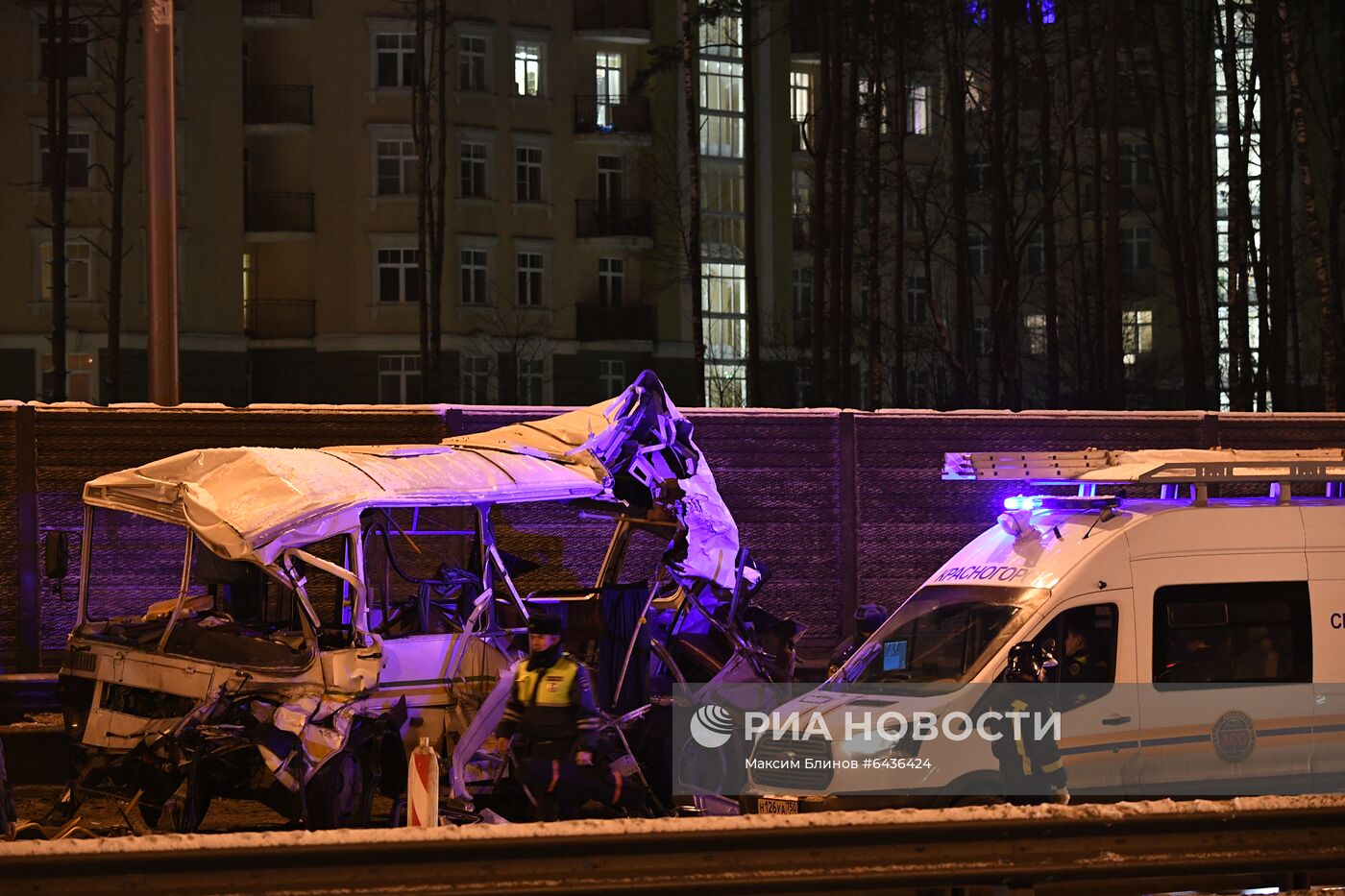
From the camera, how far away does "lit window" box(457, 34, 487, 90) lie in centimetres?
5031

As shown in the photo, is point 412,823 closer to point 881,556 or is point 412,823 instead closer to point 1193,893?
point 1193,893

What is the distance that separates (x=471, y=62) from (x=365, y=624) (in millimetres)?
42926

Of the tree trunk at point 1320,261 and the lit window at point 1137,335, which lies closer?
the tree trunk at point 1320,261

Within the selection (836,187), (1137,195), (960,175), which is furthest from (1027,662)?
(1137,195)

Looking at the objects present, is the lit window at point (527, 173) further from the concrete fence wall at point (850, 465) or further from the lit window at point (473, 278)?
the concrete fence wall at point (850, 465)

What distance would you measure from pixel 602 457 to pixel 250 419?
17.0ft

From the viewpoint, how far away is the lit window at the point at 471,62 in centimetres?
5031

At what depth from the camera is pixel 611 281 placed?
173 ft

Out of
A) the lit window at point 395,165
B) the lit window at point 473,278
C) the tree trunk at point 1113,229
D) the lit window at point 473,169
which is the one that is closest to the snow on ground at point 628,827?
the tree trunk at point 1113,229

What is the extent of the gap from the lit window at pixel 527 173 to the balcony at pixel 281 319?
24.5 ft

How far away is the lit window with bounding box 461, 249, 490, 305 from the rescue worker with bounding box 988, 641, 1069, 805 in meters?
41.8

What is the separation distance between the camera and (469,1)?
167ft

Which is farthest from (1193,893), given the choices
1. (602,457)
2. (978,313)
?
(978,313)

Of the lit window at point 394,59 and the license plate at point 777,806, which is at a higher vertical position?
the lit window at point 394,59
